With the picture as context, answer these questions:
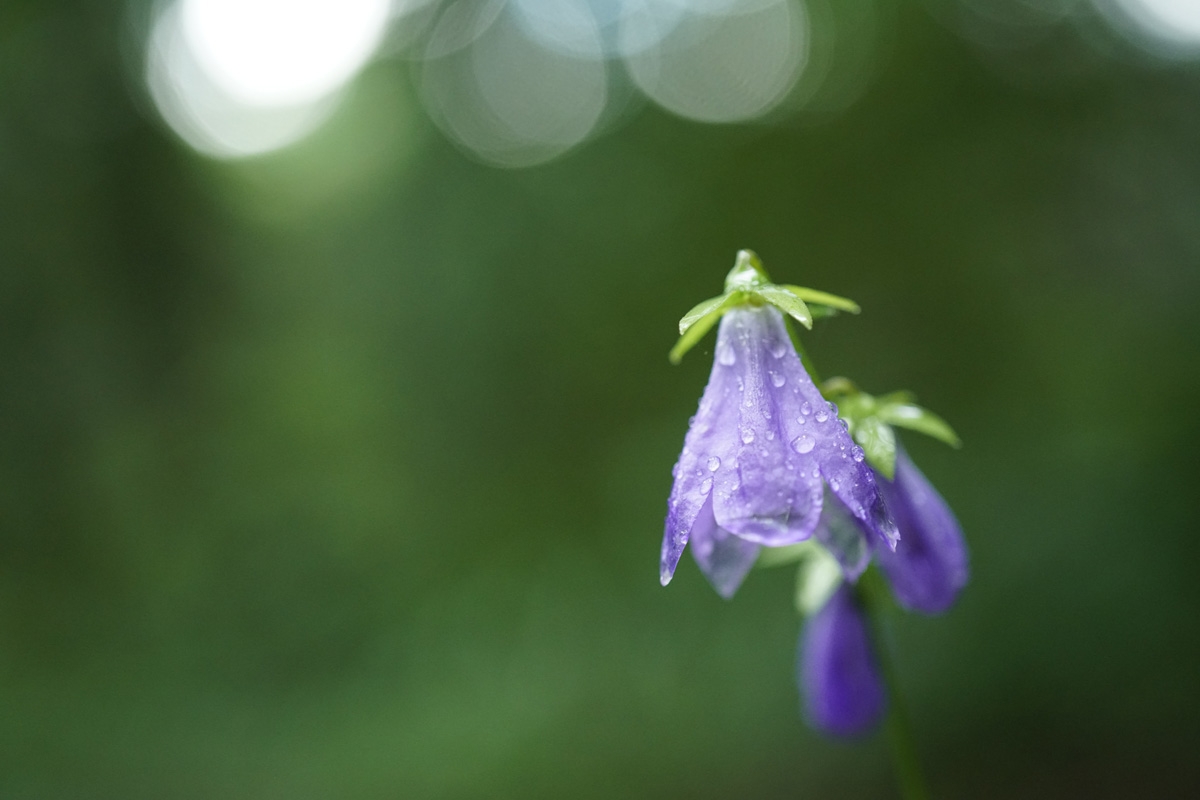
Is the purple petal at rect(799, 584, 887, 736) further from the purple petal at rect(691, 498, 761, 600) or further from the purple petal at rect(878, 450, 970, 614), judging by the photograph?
the purple petal at rect(691, 498, 761, 600)

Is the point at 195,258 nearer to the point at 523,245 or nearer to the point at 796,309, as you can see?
the point at 523,245

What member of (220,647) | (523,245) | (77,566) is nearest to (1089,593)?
(523,245)

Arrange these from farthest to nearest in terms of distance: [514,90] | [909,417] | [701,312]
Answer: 1. [514,90]
2. [909,417]
3. [701,312]

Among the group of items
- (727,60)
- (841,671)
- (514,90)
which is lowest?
(841,671)

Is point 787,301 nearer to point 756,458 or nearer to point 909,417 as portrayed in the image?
point 756,458

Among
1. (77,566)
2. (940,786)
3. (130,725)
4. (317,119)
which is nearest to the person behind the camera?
(940,786)

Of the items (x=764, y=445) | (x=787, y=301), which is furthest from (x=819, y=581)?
(x=787, y=301)

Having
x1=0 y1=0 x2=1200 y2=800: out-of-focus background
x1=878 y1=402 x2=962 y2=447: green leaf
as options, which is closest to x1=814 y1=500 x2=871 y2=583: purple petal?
x1=878 y1=402 x2=962 y2=447: green leaf
